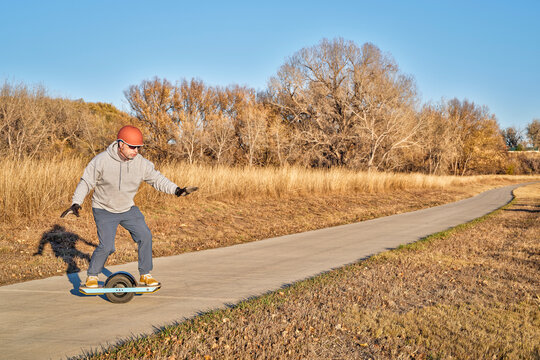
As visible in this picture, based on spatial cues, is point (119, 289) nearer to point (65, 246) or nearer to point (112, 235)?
point (112, 235)

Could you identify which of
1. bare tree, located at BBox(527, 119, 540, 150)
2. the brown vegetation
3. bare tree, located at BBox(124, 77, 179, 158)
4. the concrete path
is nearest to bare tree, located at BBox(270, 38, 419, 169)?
the brown vegetation

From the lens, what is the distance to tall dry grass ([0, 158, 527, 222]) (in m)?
9.94

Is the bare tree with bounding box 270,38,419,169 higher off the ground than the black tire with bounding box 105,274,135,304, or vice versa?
the bare tree with bounding box 270,38,419,169

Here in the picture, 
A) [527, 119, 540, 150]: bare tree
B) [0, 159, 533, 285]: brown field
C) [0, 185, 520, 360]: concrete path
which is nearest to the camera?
[0, 185, 520, 360]: concrete path

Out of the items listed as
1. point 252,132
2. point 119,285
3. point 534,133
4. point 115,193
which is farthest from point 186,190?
point 534,133

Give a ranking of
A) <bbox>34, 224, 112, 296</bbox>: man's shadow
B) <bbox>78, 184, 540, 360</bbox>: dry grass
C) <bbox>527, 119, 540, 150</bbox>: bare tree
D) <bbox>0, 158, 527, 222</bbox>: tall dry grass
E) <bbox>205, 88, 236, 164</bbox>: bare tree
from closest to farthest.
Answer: <bbox>78, 184, 540, 360</bbox>: dry grass → <bbox>34, 224, 112, 296</bbox>: man's shadow → <bbox>0, 158, 527, 222</bbox>: tall dry grass → <bbox>205, 88, 236, 164</bbox>: bare tree → <bbox>527, 119, 540, 150</bbox>: bare tree

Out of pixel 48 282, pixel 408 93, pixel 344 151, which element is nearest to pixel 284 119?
pixel 344 151

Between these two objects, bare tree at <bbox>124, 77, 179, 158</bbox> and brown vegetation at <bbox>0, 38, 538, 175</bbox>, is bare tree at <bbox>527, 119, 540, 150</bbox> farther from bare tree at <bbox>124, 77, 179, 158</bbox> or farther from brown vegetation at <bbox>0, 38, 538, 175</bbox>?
bare tree at <bbox>124, 77, 179, 158</bbox>

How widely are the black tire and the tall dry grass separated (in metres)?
5.82

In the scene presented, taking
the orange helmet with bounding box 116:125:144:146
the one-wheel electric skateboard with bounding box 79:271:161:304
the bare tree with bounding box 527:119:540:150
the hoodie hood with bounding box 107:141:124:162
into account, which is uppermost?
the bare tree with bounding box 527:119:540:150

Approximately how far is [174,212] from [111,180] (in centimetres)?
816

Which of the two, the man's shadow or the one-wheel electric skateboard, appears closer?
the one-wheel electric skateboard

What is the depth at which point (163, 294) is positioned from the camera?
18.4 feet

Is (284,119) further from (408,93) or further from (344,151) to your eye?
(408,93)
